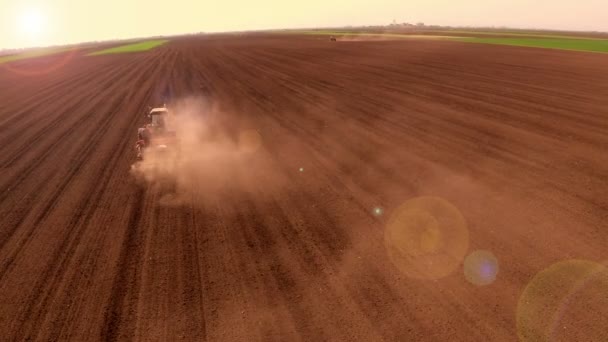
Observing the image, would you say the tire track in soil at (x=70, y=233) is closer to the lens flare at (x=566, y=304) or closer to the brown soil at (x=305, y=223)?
the brown soil at (x=305, y=223)

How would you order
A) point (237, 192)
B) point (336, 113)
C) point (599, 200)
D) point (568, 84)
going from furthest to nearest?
point (568, 84) < point (336, 113) < point (237, 192) < point (599, 200)

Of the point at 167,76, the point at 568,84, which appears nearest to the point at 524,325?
the point at 568,84

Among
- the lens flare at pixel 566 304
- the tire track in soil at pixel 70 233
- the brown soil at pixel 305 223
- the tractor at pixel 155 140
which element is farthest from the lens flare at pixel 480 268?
the tractor at pixel 155 140

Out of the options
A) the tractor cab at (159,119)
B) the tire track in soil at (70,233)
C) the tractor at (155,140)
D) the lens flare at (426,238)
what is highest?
the tractor cab at (159,119)

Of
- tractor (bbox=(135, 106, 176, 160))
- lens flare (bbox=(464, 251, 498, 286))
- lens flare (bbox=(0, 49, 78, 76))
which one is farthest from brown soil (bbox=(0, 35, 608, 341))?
lens flare (bbox=(0, 49, 78, 76))

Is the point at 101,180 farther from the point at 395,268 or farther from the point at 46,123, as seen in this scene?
the point at 46,123

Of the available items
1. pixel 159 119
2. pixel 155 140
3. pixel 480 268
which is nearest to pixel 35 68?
pixel 159 119
